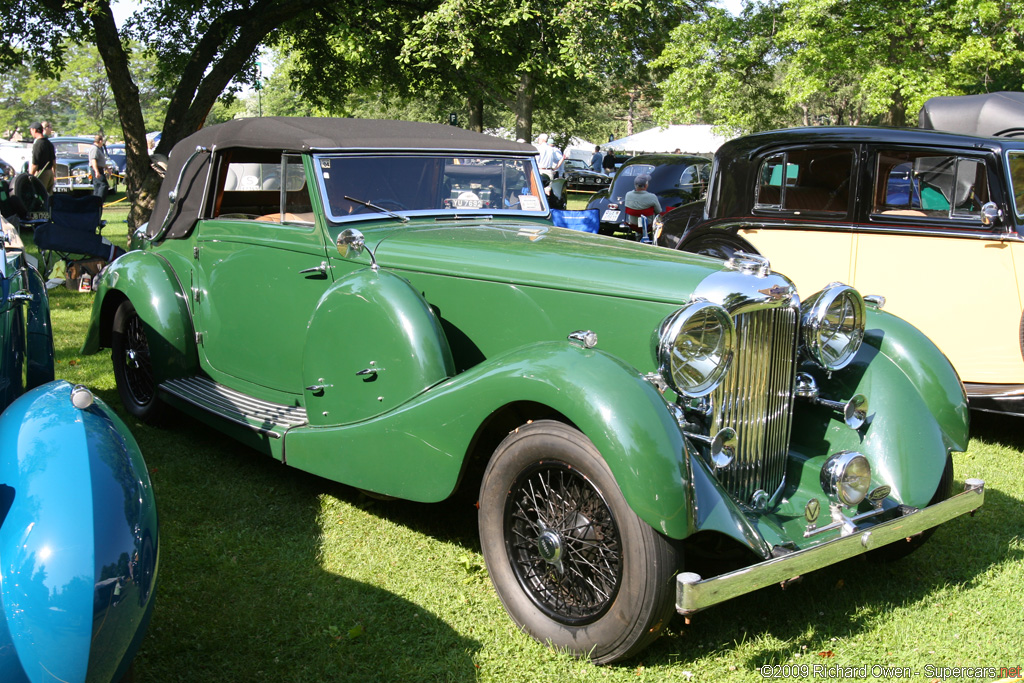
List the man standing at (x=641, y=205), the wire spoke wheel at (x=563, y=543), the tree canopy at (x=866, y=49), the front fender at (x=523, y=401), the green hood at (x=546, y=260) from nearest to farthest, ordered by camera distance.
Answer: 1. the front fender at (x=523, y=401)
2. the wire spoke wheel at (x=563, y=543)
3. the green hood at (x=546, y=260)
4. the man standing at (x=641, y=205)
5. the tree canopy at (x=866, y=49)

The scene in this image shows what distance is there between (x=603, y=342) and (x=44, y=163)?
13.6 meters

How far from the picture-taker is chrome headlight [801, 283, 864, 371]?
341 cm

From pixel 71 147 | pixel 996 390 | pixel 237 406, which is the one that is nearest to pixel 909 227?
pixel 996 390

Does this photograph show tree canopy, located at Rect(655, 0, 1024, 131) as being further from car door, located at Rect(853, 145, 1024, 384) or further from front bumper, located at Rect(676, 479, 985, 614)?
front bumper, located at Rect(676, 479, 985, 614)

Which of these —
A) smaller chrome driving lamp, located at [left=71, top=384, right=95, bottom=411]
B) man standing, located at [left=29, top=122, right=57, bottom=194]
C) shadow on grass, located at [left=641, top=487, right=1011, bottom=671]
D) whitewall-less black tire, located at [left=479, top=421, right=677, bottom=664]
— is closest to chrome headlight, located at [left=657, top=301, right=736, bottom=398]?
whitewall-less black tire, located at [left=479, top=421, right=677, bottom=664]

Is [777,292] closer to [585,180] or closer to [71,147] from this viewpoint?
[71,147]

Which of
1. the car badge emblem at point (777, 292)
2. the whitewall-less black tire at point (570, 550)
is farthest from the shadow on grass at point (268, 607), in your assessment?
the car badge emblem at point (777, 292)

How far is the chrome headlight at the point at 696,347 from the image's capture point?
9.52 ft

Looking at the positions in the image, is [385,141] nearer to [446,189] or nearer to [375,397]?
[446,189]

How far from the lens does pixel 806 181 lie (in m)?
6.38

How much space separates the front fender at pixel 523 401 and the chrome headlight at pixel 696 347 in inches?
6.1

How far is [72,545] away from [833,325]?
2.83 meters

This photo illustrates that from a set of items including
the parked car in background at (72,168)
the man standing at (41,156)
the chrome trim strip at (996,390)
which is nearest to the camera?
the chrome trim strip at (996,390)

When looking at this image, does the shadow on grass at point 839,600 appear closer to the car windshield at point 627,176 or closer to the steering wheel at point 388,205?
the steering wheel at point 388,205
